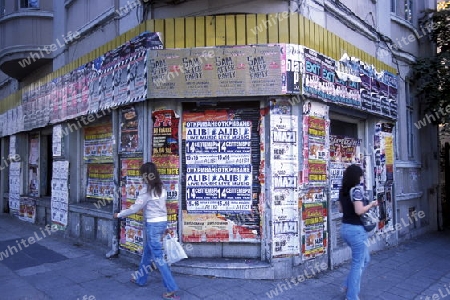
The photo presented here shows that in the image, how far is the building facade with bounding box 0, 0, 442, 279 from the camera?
562 cm

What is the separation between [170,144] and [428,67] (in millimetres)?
7725

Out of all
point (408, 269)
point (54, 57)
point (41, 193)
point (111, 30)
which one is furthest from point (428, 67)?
point (41, 193)

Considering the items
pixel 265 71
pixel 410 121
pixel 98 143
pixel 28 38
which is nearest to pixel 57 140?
pixel 98 143

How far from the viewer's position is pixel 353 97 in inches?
275

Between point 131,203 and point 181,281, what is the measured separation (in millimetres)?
1792

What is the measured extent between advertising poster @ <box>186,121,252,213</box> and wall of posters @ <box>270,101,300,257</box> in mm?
441

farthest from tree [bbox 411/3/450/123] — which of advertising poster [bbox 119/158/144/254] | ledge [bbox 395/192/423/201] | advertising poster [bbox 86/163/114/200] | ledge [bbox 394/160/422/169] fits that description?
advertising poster [bbox 86/163/114/200]

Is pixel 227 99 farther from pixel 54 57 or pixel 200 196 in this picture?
pixel 54 57

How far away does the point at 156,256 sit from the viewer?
15.4 ft

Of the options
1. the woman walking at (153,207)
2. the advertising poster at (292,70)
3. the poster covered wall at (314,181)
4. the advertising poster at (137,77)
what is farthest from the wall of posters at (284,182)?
the advertising poster at (137,77)

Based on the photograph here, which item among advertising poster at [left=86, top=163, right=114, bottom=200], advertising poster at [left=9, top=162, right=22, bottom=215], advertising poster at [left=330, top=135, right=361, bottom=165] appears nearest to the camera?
advertising poster at [left=330, top=135, right=361, bottom=165]

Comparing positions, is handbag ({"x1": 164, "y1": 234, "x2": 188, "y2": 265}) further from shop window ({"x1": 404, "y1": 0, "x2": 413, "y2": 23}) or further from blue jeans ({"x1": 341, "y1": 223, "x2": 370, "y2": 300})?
shop window ({"x1": 404, "y1": 0, "x2": 413, "y2": 23})

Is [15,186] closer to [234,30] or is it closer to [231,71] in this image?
[231,71]

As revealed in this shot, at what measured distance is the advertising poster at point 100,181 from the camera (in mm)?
7633
